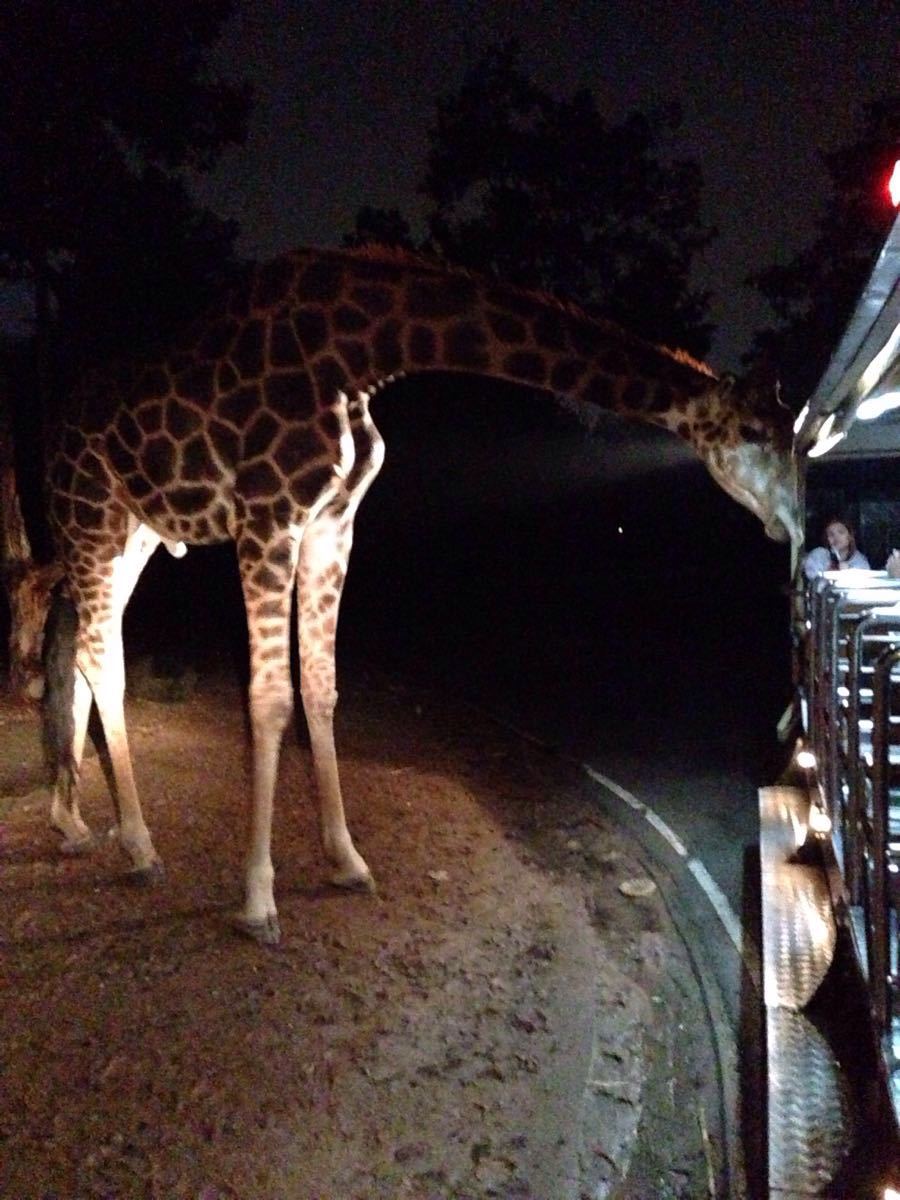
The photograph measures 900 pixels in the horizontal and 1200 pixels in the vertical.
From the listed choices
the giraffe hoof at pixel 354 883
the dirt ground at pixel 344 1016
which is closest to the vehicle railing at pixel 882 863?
the dirt ground at pixel 344 1016

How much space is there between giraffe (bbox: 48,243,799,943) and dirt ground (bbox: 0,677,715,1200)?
325 millimetres

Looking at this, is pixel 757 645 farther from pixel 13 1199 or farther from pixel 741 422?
pixel 13 1199

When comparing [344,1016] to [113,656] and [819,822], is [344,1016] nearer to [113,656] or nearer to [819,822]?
[819,822]

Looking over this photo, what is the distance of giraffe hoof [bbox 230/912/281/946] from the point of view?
177 inches

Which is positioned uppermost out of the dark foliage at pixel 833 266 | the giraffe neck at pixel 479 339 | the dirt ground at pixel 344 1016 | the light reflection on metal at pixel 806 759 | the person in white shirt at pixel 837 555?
the dark foliage at pixel 833 266

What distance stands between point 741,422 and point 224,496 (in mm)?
2401

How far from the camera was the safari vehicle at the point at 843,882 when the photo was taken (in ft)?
8.74

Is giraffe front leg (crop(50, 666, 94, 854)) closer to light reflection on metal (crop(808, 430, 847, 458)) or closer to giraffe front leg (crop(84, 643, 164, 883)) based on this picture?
giraffe front leg (crop(84, 643, 164, 883))

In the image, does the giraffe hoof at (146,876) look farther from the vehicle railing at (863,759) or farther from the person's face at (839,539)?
the person's face at (839,539)

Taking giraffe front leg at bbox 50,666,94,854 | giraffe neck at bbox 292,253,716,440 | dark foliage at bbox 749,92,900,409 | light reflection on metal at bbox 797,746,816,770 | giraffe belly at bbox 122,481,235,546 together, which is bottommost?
giraffe front leg at bbox 50,666,94,854

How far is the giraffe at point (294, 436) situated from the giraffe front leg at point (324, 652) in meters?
0.01

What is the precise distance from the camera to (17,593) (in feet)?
24.7

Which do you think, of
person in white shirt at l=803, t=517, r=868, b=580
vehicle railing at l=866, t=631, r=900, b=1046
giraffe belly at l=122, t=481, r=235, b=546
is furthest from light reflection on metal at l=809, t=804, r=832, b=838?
person in white shirt at l=803, t=517, r=868, b=580

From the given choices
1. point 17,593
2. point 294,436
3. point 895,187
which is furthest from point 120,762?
point 895,187
